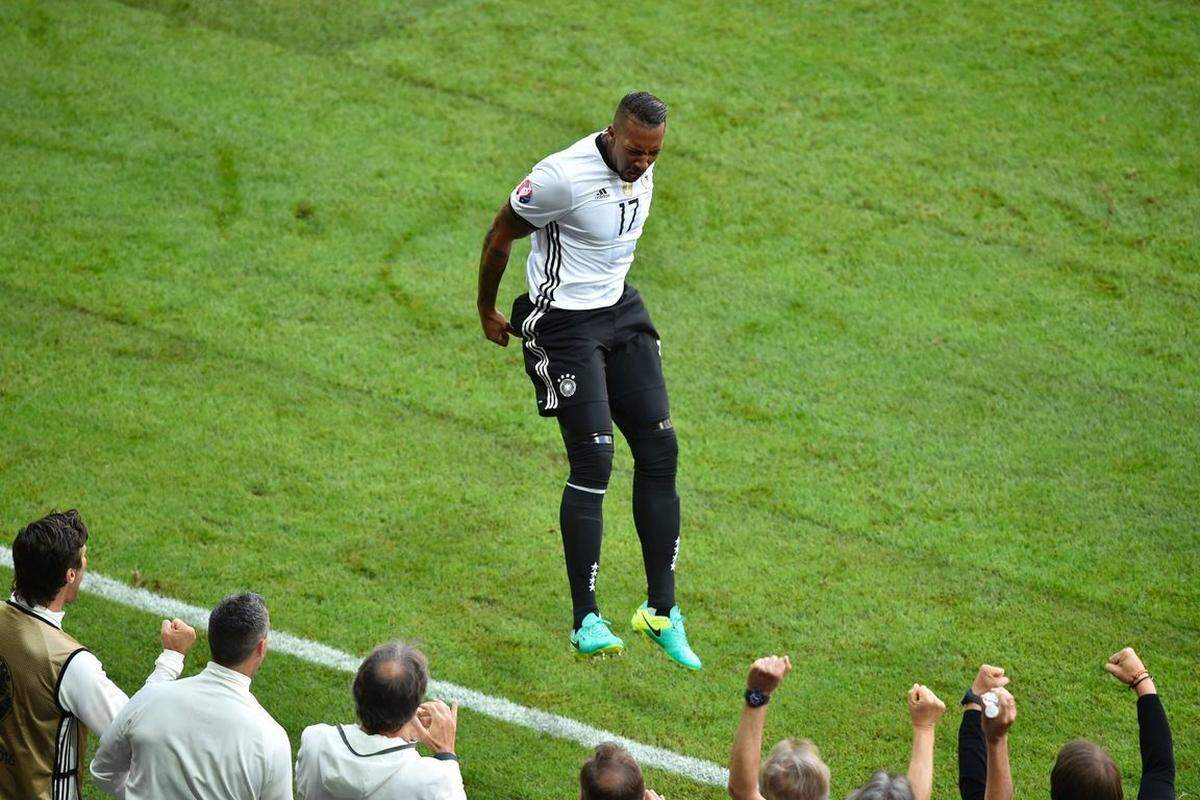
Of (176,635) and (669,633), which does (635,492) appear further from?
(176,635)

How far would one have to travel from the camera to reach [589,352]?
6531 millimetres

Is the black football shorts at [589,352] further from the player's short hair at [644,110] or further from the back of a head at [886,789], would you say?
the back of a head at [886,789]

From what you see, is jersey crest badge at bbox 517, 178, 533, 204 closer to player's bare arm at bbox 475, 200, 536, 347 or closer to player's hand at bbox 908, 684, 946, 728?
player's bare arm at bbox 475, 200, 536, 347

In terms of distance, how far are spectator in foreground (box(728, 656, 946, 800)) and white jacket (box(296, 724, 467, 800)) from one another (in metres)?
0.96

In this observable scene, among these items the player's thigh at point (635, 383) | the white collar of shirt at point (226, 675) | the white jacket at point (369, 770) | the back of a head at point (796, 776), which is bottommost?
the white jacket at point (369, 770)

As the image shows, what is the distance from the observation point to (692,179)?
11.5 meters

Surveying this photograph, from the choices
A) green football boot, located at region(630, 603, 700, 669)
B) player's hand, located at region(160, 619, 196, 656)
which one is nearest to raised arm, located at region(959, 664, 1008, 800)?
green football boot, located at region(630, 603, 700, 669)

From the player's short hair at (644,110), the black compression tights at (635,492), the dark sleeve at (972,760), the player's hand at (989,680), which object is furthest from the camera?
the black compression tights at (635,492)

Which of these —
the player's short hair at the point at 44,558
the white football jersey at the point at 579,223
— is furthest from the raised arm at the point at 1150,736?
the player's short hair at the point at 44,558

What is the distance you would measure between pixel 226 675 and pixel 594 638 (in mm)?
2128

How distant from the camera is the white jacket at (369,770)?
4.45 meters

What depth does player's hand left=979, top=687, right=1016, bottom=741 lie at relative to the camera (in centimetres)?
488

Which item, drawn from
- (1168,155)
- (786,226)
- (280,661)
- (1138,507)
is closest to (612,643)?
(280,661)

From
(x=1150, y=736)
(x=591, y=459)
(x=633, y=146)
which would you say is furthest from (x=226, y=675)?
(x=1150, y=736)
